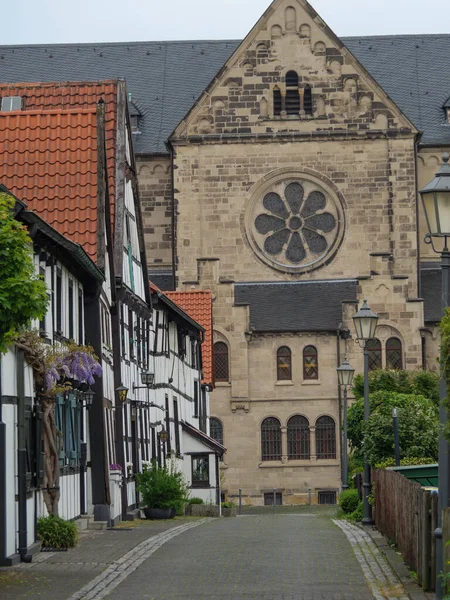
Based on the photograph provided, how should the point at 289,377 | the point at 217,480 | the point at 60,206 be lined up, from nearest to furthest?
the point at 60,206 → the point at 217,480 → the point at 289,377

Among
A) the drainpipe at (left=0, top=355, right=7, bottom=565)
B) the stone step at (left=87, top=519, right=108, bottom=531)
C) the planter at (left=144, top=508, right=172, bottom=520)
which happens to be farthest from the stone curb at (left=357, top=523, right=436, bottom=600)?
the planter at (left=144, top=508, right=172, bottom=520)

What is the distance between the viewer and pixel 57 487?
72.1ft

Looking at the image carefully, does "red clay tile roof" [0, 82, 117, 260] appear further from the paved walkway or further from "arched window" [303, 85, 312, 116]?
"arched window" [303, 85, 312, 116]

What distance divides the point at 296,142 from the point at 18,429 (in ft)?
141

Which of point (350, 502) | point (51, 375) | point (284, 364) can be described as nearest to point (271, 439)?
point (284, 364)

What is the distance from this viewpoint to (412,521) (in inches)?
687

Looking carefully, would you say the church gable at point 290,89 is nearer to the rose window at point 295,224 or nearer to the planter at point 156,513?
the rose window at point 295,224

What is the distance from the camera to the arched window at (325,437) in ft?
194

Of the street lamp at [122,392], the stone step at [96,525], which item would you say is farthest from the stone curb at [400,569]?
the street lamp at [122,392]

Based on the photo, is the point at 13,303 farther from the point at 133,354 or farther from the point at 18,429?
the point at 133,354

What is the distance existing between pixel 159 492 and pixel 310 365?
26.2 meters

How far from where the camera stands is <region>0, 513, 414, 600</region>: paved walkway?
614 inches

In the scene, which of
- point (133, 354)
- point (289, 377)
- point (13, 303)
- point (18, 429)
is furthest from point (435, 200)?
point (289, 377)

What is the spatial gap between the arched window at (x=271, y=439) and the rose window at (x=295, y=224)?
6627 mm
